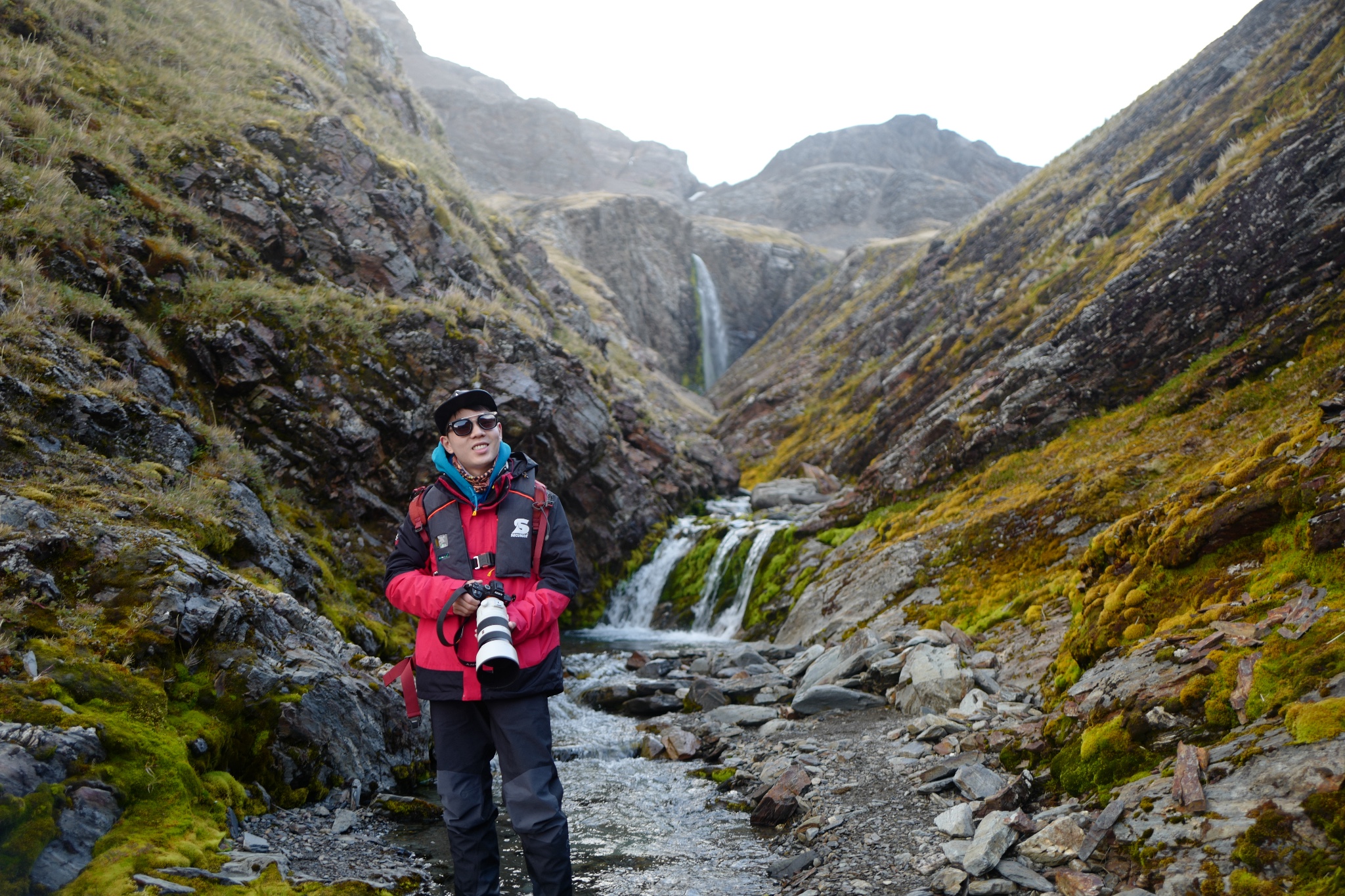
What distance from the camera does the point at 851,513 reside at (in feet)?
66.7

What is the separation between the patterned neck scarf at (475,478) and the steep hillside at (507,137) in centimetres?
11197

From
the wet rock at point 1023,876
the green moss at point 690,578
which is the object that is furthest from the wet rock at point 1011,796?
the green moss at point 690,578

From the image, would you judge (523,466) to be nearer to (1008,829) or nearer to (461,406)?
(461,406)

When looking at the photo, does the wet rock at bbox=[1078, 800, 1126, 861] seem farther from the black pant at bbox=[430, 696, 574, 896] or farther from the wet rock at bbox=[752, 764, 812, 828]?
the black pant at bbox=[430, 696, 574, 896]

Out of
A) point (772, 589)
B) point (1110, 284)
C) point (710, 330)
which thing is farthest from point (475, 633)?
point (710, 330)

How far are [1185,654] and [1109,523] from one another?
6.85 meters

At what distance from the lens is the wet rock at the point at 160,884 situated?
13.3 ft

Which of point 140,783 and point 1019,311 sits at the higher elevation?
point 1019,311

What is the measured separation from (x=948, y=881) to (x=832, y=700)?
544cm

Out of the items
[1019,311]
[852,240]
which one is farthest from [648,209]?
[1019,311]

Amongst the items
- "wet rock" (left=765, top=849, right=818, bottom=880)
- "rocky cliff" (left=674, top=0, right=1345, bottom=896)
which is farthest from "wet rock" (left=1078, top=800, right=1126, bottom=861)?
"wet rock" (left=765, top=849, right=818, bottom=880)

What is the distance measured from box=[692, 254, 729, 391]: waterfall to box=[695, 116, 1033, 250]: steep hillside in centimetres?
3890

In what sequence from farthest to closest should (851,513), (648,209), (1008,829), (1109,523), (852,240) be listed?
1. (852,240)
2. (648,209)
3. (851,513)
4. (1109,523)
5. (1008,829)

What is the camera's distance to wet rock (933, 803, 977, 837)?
5.74m
